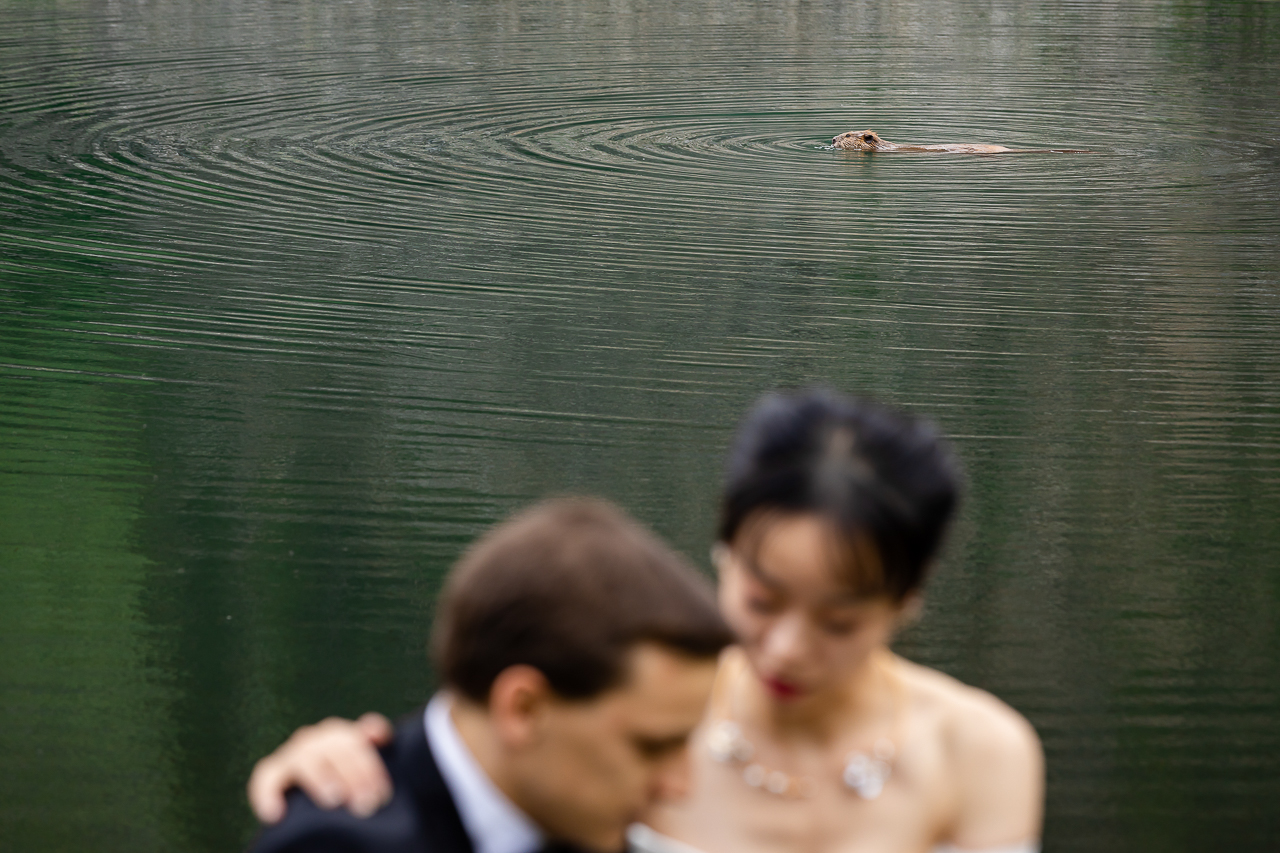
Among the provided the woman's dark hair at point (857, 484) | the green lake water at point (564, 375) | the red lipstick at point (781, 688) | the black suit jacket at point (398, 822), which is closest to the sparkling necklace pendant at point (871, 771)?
the red lipstick at point (781, 688)

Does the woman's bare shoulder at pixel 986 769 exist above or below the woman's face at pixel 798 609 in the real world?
below

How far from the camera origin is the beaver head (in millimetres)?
8977

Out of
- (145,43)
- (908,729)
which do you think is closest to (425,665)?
(908,729)

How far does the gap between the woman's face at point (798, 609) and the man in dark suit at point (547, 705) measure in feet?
0.53

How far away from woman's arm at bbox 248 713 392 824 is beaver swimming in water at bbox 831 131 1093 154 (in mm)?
7869

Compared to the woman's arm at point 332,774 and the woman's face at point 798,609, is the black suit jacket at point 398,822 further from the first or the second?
the woman's face at point 798,609

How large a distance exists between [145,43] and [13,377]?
8.37m

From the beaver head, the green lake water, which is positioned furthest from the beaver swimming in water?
the green lake water

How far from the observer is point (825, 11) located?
52.1 ft

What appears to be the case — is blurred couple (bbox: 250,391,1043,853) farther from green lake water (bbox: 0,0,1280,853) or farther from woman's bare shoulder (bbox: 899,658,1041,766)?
green lake water (bbox: 0,0,1280,853)

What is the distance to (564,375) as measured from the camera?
4.89m

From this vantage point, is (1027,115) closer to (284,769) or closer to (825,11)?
(825,11)

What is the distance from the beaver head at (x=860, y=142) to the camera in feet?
29.5

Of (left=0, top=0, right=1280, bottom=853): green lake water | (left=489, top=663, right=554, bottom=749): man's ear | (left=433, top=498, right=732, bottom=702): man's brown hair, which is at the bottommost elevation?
(left=0, top=0, right=1280, bottom=853): green lake water
